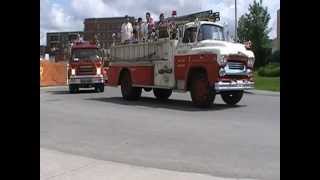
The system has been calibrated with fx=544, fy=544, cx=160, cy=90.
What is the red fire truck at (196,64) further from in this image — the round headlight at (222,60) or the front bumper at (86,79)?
the front bumper at (86,79)

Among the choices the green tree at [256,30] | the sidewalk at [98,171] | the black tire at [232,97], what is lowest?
the sidewalk at [98,171]

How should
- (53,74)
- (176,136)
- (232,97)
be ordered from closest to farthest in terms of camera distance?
(176,136) < (232,97) < (53,74)

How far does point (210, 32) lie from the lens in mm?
18859

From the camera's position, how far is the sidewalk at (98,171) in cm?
714

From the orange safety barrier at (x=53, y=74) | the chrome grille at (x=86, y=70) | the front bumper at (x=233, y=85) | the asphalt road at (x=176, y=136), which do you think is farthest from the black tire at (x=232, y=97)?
the orange safety barrier at (x=53, y=74)

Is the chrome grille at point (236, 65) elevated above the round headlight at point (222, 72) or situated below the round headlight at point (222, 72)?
above

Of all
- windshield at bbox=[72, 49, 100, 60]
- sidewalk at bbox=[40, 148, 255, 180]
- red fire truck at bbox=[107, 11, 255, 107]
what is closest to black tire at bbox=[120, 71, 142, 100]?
red fire truck at bbox=[107, 11, 255, 107]

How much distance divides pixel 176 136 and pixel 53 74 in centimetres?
3325

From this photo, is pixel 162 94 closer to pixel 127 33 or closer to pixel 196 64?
pixel 127 33

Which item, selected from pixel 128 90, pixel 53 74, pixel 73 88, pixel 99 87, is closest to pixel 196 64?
pixel 128 90

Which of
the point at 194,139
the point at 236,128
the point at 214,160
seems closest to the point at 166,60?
the point at 236,128

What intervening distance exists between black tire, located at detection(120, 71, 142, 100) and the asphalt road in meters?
3.07
